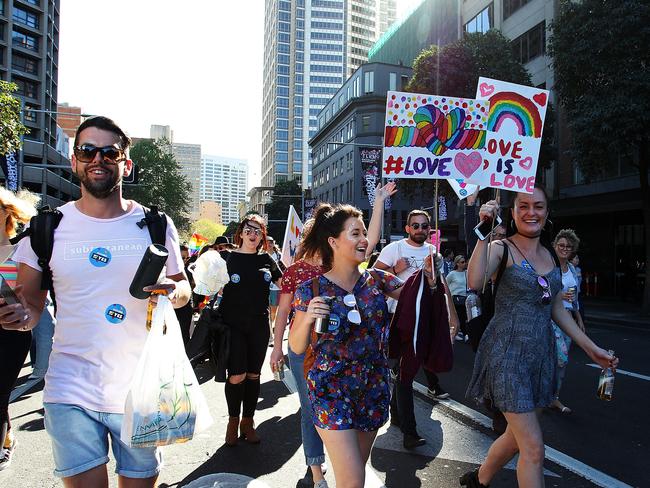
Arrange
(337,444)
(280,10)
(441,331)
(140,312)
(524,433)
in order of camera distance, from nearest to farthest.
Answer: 1. (140,312)
2. (337,444)
3. (524,433)
4. (441,331)
5. (280,10)

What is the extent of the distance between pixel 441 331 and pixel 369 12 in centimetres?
15125

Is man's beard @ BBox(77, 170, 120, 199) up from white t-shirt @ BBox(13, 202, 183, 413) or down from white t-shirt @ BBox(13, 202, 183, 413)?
up

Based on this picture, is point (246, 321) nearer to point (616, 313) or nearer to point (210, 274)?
point (210, 274)

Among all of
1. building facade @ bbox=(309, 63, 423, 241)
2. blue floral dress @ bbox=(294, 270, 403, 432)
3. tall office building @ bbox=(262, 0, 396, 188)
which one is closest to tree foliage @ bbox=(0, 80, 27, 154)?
blue floral dress @ bbox=(294, 270, 403, 432)

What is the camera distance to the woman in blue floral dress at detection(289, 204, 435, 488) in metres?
2.76

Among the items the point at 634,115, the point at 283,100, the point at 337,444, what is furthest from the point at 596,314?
the point at 283,100

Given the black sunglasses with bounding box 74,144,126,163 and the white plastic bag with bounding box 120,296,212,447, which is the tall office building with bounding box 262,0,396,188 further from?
the white plastic bag with bounding box 120,296,212,447

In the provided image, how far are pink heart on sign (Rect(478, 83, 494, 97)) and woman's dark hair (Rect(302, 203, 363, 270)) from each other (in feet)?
8.02

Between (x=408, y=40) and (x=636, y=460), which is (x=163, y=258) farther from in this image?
(x=408, y=40)

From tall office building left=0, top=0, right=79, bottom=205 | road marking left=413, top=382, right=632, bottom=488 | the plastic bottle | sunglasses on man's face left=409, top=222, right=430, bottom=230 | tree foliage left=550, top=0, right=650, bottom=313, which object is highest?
tall office building left=0, top=0, right=79, bottom=205

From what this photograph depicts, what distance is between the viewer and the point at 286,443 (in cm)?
494

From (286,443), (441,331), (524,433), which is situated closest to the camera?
(524,433)

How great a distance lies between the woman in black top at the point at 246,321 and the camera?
4.93 m

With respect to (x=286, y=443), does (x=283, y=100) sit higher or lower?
higher
